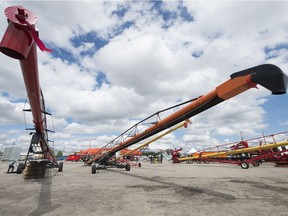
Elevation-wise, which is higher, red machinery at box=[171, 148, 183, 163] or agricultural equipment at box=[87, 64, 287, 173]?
red machinery at box=[171, 148, 183, 163]

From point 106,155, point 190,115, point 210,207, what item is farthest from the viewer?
point 106,155

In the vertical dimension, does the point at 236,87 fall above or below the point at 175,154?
below

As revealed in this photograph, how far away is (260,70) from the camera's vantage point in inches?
235

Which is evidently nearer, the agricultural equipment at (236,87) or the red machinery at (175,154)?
the agricultural equipment at (236,87)

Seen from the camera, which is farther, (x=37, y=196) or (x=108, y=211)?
(x=37, y=196)

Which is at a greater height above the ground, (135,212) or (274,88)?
(274,88)

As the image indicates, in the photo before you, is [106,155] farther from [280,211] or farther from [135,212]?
[280,211]

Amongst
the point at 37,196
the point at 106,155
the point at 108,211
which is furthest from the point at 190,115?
the point at 106,155

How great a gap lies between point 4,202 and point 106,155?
1277cm

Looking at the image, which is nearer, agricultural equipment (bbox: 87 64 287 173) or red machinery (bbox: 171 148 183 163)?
agricultural equipment (bbox: 87 64 287 173)

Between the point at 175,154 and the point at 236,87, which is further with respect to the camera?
the point at 175,154

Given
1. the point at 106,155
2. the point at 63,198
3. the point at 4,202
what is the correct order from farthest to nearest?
the point at 106,155 → the point at 63,198 → the point at 4,202

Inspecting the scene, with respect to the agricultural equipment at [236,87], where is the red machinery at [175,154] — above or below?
above

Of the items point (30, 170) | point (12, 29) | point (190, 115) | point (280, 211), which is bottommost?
point (280, 211)
